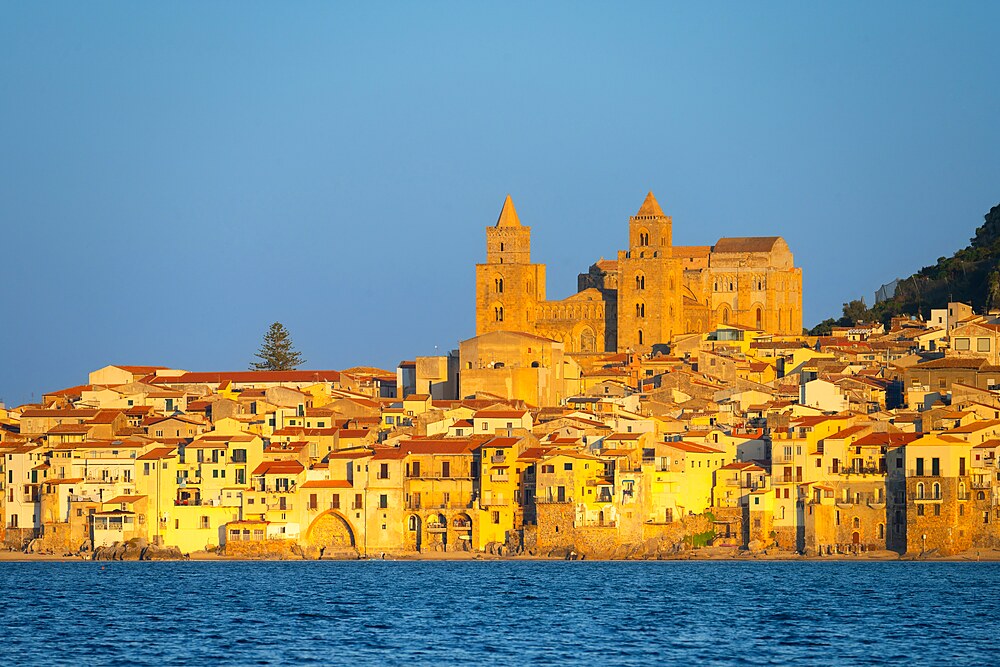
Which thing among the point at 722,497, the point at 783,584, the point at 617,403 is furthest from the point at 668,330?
the point at 783,584

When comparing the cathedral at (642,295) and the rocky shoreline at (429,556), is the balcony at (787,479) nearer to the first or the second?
the rocky shoreline at (429,556)

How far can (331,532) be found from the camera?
80.8 meters

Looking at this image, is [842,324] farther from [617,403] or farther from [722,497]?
[722,497]

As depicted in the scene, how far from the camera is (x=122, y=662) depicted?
2066 inches

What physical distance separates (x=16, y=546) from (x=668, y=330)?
143 feet

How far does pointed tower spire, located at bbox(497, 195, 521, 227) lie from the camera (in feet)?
404

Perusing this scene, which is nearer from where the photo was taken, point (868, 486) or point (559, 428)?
point (868, 486)

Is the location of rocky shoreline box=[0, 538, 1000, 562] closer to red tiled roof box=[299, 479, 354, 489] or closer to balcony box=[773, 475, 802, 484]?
red tiled roof box=[299, 479, 354, 489]

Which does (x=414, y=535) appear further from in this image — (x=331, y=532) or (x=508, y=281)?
(x=508, y=281)

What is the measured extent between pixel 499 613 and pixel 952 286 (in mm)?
59827

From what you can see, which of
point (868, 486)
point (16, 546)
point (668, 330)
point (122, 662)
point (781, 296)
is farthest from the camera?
point (781, 296)

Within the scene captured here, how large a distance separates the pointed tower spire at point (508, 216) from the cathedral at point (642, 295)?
0.05 meters

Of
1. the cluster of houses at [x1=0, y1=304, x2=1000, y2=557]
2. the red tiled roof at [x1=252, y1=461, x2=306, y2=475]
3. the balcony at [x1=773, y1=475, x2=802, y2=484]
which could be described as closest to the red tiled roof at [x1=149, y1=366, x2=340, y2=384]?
the cluster of houses at [x1=0, y1=304, x2=1000, y2=557]

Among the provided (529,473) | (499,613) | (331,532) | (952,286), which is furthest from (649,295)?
(499,613)
